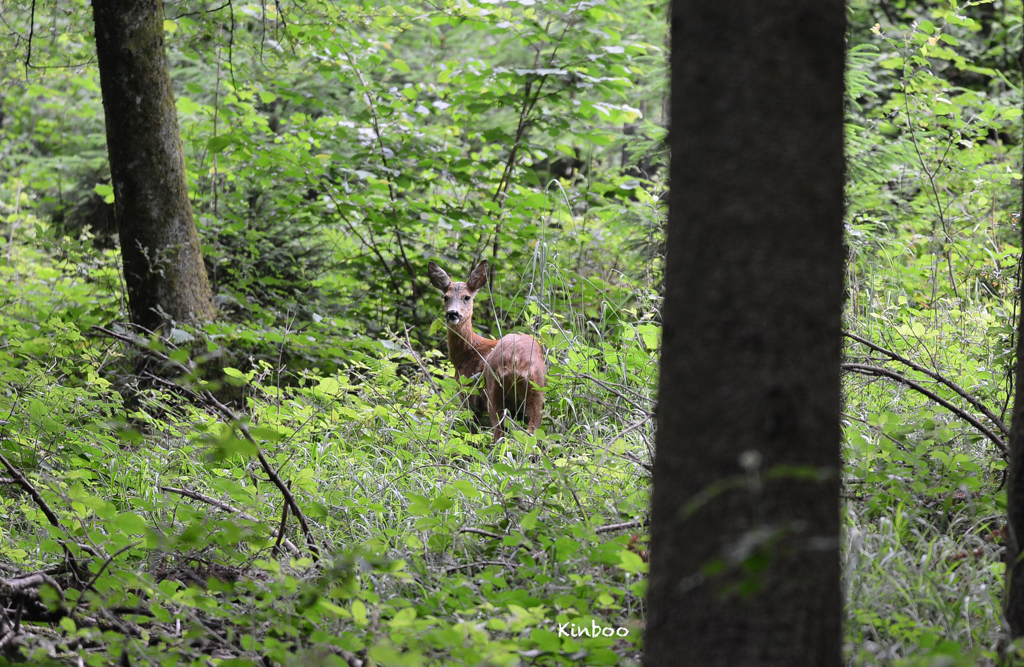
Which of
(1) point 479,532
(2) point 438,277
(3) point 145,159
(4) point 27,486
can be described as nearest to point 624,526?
(1) point 479,532

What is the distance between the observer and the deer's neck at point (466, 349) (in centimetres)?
648

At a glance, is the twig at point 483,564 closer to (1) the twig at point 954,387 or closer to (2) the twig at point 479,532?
(2) the twig at point 479,532

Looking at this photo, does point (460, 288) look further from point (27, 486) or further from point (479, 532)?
point (27, 486)

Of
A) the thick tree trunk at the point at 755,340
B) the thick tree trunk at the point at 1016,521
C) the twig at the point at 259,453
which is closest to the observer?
the thick tree trunk at the point at 755,340

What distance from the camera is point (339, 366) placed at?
290 inches

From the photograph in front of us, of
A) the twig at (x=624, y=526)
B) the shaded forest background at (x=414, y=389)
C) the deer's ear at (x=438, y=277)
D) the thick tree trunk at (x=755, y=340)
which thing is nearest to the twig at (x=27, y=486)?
the shaded forest background at (x=414, y=389)

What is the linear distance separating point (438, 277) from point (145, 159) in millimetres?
2408

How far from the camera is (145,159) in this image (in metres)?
6.41

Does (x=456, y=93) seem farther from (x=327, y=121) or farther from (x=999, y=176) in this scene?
(x=999, y=176)

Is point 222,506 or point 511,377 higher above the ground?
point 222,506

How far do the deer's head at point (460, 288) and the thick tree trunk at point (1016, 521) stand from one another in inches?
181

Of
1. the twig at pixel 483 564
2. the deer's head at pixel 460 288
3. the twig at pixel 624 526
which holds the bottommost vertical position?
the twig at pixel 483 564

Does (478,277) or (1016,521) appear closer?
(1016,521)

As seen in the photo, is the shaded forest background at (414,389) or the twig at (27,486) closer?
the shaded forest background at (414,389)
